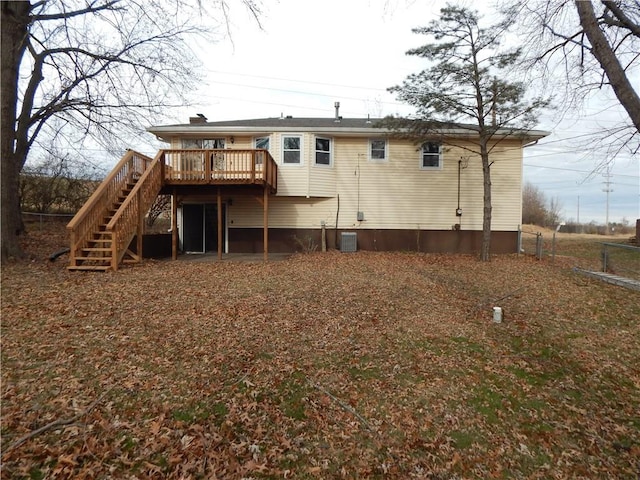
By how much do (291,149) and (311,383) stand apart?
11.2m

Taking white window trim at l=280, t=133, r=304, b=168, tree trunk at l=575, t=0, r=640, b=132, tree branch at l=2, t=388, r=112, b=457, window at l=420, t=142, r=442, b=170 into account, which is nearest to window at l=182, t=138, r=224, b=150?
white window trim at l=280, t=133, r=304, b=168

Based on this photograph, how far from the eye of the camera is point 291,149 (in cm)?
1352

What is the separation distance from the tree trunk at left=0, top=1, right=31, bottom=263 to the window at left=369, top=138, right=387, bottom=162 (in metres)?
11.7

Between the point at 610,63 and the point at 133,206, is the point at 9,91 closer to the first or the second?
the point at 133,206

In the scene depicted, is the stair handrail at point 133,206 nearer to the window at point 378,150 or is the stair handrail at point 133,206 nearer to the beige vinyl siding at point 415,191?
the beige vinyl siding at point 415,191

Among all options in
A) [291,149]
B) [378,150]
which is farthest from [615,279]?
[291,149]

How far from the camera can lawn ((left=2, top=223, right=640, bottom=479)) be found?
2.79 metres

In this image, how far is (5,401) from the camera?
3.21m

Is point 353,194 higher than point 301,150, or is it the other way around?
point 301,150

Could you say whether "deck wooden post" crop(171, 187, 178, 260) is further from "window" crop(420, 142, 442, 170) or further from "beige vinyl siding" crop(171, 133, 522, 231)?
"window" crop(420, 142, 442, 170)

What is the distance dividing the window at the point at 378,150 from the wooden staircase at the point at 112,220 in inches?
331

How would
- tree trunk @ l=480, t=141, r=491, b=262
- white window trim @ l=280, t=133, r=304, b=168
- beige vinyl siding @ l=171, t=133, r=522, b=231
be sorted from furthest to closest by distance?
1. beige vinyl siding @ l=171, t=133, r=522, b=231
2. white window trim @ l=280, t=133, r=304, b=168
3. tree trunk @ l=480, t=141, r=491, b=262

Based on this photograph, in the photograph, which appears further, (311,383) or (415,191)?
(415,191)

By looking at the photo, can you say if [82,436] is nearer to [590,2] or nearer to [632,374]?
[632,374]
